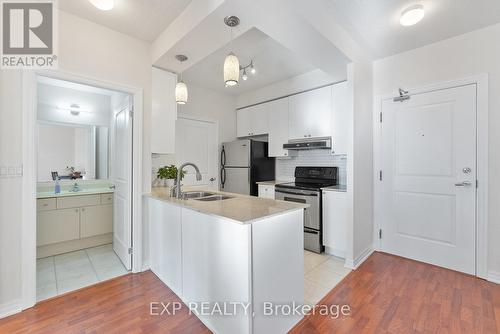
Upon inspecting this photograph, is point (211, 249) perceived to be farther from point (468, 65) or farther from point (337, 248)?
point (468, 65)

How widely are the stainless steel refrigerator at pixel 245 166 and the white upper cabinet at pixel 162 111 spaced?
59.0 inches

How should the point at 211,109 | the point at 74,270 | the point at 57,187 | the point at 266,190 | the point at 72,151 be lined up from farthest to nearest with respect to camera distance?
the point at 211,109, the point at 266,190, the point at 72,151, the point at 57,187, the point at 74,270

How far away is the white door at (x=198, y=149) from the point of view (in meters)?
3.80

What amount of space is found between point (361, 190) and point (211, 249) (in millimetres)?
2113

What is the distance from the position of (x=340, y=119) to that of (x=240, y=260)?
2580 mm

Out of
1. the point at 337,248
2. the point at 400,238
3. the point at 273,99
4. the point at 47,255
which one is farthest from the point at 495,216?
→ the point at 47,255

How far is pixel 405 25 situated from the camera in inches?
87.8

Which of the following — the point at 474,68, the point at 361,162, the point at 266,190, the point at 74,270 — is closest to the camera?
the point at 474,68

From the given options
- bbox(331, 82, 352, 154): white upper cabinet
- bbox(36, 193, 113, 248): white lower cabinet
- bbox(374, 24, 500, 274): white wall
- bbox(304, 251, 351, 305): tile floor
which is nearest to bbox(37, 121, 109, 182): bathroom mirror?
bbox(36, 193, 113, 248): white lower cabinet

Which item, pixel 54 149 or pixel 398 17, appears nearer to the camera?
pixel 398 17

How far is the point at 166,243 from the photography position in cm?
218

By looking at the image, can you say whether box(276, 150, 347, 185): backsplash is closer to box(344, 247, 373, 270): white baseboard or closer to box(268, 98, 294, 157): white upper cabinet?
box(268, 98, 294, 157): white upper cabinet

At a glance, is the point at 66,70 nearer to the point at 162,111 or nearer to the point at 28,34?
the point at 28,34

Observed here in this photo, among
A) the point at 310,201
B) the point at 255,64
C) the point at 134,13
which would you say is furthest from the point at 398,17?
the point at 134,13
